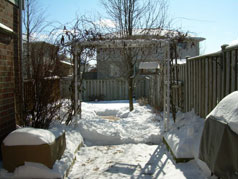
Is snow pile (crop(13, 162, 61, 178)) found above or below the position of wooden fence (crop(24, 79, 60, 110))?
below

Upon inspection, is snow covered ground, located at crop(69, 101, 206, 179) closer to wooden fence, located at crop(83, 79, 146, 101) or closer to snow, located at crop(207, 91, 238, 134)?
snow, located at crop(207, 91, 238, 134)

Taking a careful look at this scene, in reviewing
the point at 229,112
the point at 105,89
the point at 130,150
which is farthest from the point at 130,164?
the point at 105,89

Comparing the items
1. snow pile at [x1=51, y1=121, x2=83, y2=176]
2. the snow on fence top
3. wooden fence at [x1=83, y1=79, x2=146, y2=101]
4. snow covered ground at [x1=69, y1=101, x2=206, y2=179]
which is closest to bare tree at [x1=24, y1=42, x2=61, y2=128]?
snow pile at [x1=51, y1=121, x2=83, y2=176]

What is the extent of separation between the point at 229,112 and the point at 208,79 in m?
2.30

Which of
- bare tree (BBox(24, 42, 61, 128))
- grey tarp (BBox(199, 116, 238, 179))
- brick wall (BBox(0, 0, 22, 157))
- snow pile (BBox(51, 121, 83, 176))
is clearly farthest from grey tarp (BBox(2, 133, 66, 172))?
grey tarp (BBox(199, 116, 238, 179))

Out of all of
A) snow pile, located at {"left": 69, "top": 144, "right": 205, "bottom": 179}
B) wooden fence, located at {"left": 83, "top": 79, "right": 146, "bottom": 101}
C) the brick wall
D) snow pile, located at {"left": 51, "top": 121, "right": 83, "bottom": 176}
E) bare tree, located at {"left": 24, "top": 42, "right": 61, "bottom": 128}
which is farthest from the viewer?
wooden fence, located at {"left": 83, "top": 79, "right": 146, "bottom": 101}

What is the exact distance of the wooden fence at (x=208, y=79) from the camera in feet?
11.5

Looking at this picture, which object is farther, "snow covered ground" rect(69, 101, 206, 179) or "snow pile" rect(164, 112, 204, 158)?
"snow pile" rect(164, 112, 204, 158)

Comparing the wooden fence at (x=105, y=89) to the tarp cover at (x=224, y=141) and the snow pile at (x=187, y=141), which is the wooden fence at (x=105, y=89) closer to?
the snow pile at (x=187, y=141)

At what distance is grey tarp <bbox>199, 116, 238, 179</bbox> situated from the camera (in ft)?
6.66

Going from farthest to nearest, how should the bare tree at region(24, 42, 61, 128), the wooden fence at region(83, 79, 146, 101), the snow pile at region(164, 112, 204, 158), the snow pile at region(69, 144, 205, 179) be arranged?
the wooden fence at region(83, 79, 146, 101) → the bare tree at region(24, 42, 61, 128) → the snow pile at region(164, 112, 204, 158) → the snow pile at region(69, 144, 205, 179)

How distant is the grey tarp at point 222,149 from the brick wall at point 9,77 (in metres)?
2.97

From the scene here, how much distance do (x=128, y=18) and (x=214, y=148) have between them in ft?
26.9

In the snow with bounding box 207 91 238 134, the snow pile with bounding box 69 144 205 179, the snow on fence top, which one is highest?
the snow with bounding box 207 91 238 134
